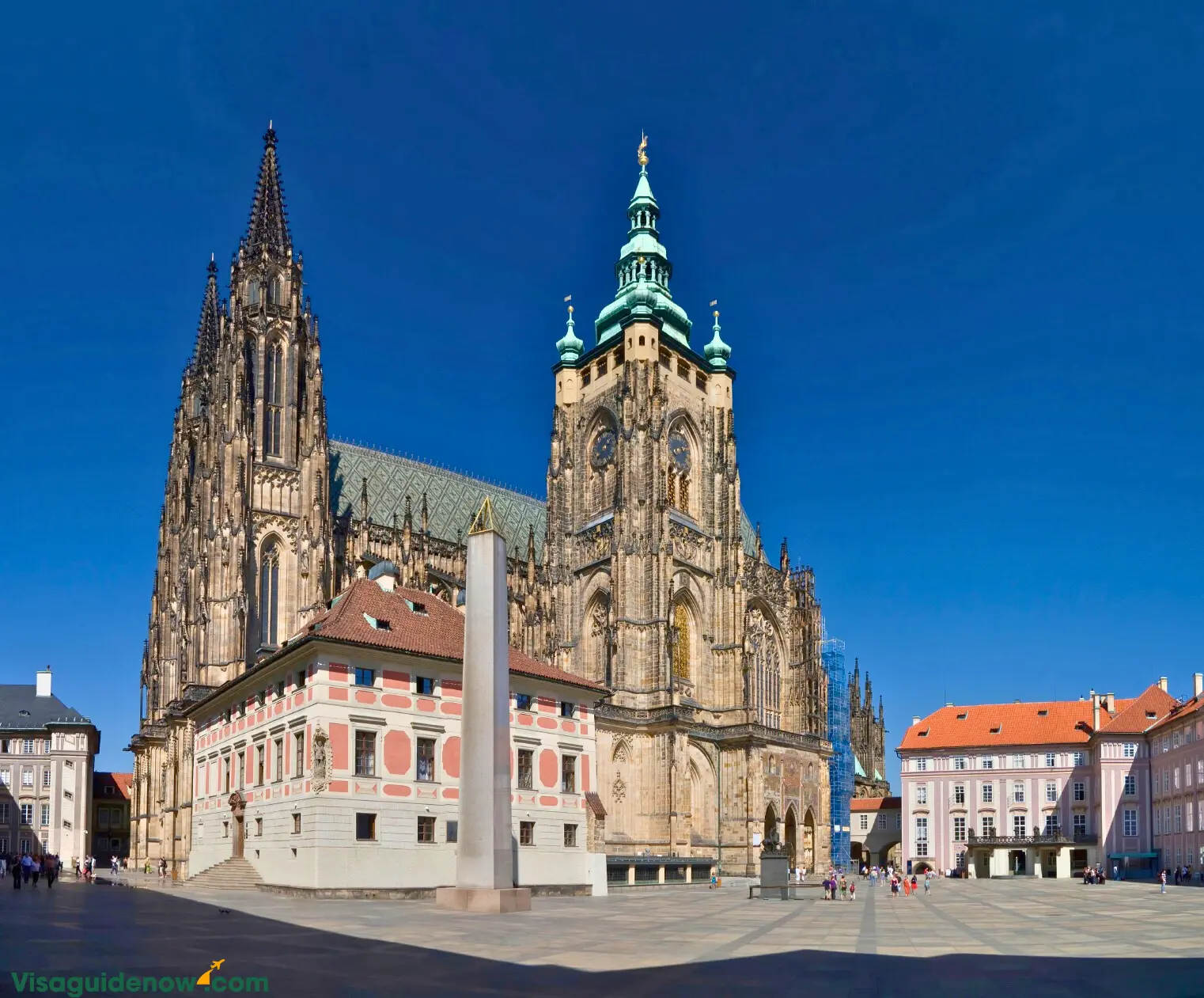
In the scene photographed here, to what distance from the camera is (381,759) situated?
4347cm

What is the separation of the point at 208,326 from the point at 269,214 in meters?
16.4

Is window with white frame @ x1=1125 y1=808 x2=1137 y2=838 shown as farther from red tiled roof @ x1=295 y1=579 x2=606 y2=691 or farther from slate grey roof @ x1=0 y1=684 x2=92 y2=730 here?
slate grey roof @ x1=0 y1=684 x2=92 y2=730

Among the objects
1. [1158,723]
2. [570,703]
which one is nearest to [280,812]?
[570,703]

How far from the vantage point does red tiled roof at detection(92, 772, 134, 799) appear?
125m

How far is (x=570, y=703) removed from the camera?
51.3 meters

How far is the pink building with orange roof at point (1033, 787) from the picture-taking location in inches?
3506

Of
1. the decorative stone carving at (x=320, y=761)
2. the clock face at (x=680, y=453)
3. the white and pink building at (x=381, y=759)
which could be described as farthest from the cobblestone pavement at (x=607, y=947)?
the clock face at (x=680, y=453)

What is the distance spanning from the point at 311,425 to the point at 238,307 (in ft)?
30.6

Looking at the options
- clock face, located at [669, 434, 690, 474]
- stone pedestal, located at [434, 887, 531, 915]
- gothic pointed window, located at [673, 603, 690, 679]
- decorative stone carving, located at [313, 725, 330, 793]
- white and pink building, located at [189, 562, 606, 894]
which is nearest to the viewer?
stone pedestal, located at [434, 887, 531, 915]

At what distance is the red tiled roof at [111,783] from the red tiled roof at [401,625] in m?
87.5

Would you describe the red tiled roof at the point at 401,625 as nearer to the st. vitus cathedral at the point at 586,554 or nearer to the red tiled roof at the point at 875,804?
the st. vitus cathedral at the point at 586,554

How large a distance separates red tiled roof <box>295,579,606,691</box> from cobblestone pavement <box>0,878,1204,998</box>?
9146 mm

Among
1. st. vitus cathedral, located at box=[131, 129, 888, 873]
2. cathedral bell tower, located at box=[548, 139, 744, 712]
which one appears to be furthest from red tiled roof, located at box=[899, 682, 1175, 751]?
cathedral bell tower, located at box=[548, 139, 744, 712]

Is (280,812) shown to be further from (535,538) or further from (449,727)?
(535,538)
